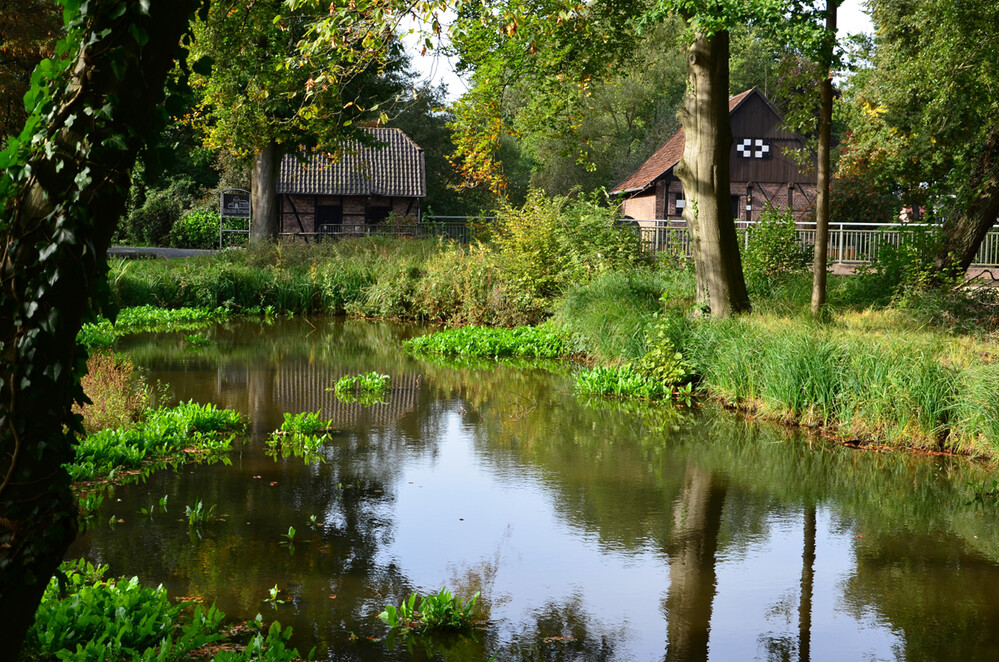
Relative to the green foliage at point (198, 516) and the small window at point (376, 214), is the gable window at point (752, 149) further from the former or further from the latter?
the green foliage at point (198, 516)

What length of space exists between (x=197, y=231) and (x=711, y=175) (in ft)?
115

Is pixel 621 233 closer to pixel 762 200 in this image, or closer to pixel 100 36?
pixel 100 36

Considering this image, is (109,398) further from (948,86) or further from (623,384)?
(948,86)

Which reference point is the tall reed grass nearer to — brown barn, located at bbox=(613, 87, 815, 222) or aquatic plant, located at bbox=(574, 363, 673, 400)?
aquatic plant, located at bbox=(574, 363, 673, 400)

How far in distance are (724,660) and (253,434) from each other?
6443mm

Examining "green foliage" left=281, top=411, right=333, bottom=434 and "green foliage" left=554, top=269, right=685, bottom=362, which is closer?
"green foliage" left=281, top=411, right=333, bottom=434

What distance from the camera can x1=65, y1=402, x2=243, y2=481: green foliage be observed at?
27.6 feet

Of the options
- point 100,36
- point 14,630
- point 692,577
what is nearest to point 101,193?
point 100,36

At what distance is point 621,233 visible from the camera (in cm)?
1986

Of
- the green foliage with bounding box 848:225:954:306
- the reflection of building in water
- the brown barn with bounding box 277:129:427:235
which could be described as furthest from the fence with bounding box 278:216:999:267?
the brown barn with bounding box 277:129:427:235

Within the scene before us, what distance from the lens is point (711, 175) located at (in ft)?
46.4

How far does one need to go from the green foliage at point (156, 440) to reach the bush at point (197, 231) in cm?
3554

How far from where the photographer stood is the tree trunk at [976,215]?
1556 centimetres

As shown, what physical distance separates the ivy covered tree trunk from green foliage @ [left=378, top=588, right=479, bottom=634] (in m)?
2.46
